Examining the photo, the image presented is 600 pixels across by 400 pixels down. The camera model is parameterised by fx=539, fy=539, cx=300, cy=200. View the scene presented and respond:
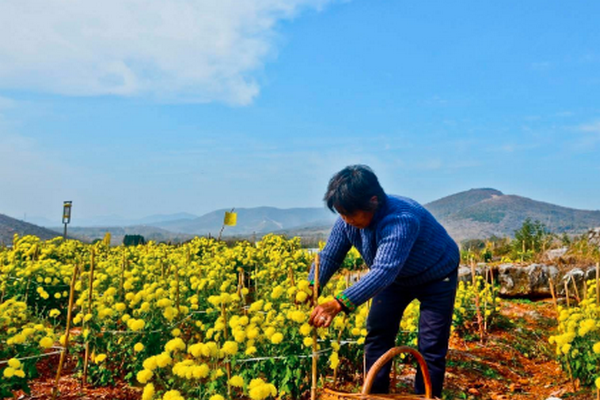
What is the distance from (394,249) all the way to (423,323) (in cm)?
70

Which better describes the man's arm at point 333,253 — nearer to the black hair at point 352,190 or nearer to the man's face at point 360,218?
the man's face at point 360,218

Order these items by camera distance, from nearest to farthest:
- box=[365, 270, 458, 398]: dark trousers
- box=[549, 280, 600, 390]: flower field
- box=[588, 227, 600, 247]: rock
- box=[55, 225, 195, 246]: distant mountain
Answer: box=[365, 270, 458, 398]: dark trousers
box=[549, 280, 600, 390]: flower field
box=[588, 227, 600, 247]: rock
box=[55, 225, 195, 246]: distant mountain

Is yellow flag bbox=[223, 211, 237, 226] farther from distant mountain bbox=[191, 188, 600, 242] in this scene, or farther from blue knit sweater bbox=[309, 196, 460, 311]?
distant mountain bbox=[191, 188, 600, 242]

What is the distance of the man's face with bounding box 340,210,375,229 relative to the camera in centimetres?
269

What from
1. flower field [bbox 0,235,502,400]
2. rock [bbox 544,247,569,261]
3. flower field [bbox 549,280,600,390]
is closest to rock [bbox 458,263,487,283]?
rock [bbox 544,247,569,261]

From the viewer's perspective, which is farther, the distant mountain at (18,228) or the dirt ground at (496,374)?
the distant mountain at (18,228)

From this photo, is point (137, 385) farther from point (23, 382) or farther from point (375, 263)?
point (375, 263)

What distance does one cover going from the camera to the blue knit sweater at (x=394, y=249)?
2559mm

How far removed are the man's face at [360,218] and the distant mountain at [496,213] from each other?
214ft

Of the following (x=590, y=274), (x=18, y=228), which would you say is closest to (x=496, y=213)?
(x=18, y=228)

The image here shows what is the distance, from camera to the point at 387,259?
102 inches

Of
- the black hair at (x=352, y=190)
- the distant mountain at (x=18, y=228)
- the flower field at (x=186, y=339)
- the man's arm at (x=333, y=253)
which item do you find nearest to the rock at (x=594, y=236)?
the flower field at (x=186, y=339)

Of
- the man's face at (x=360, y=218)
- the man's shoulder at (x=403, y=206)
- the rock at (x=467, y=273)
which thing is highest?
the man's shoulder at (x=403, y=206)

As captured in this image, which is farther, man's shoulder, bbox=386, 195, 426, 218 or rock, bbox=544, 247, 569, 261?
rock, bbox=544, 247, 569, 261
